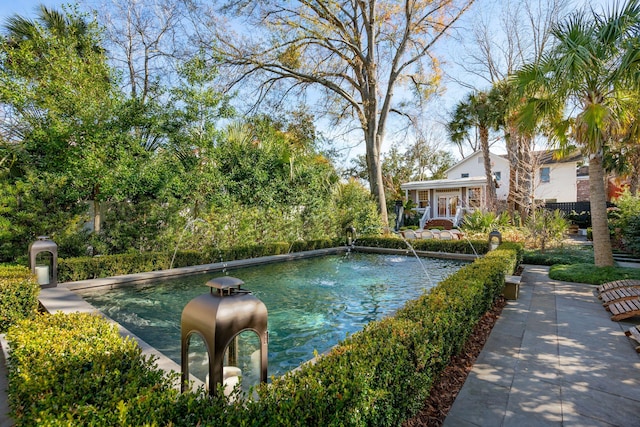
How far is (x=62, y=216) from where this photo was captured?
789cm

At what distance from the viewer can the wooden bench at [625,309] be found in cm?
504

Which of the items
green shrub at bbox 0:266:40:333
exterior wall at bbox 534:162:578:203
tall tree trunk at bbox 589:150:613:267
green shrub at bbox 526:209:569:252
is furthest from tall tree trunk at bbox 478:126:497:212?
green shrub at bbox 0:266:40:333

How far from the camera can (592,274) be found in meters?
7.88

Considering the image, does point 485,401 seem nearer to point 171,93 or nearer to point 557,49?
point 557,49

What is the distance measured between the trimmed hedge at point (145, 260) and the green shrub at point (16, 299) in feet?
8.30

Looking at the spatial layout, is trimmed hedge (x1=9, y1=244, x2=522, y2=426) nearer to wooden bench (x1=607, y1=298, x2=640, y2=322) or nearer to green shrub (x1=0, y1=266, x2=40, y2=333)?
green shrub (x1=0, y1=266, x2=40, y2=333)

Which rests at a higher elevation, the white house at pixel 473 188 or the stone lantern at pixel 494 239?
the white house at pixel 473 188

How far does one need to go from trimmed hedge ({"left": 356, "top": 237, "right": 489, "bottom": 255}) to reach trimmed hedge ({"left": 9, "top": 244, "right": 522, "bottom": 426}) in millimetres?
9842

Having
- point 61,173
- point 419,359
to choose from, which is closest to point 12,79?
point 61,173

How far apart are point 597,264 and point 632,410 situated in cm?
694

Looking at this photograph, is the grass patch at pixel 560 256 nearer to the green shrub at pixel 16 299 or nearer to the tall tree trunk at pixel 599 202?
the tall tree trunk at pixel 599 202

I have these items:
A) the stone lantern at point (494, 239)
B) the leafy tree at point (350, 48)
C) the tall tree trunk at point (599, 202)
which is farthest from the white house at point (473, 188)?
the tall tree trunk at point (599, 202)

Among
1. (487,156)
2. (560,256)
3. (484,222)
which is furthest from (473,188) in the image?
(560,256)

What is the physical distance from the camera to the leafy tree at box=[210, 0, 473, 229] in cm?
1593
